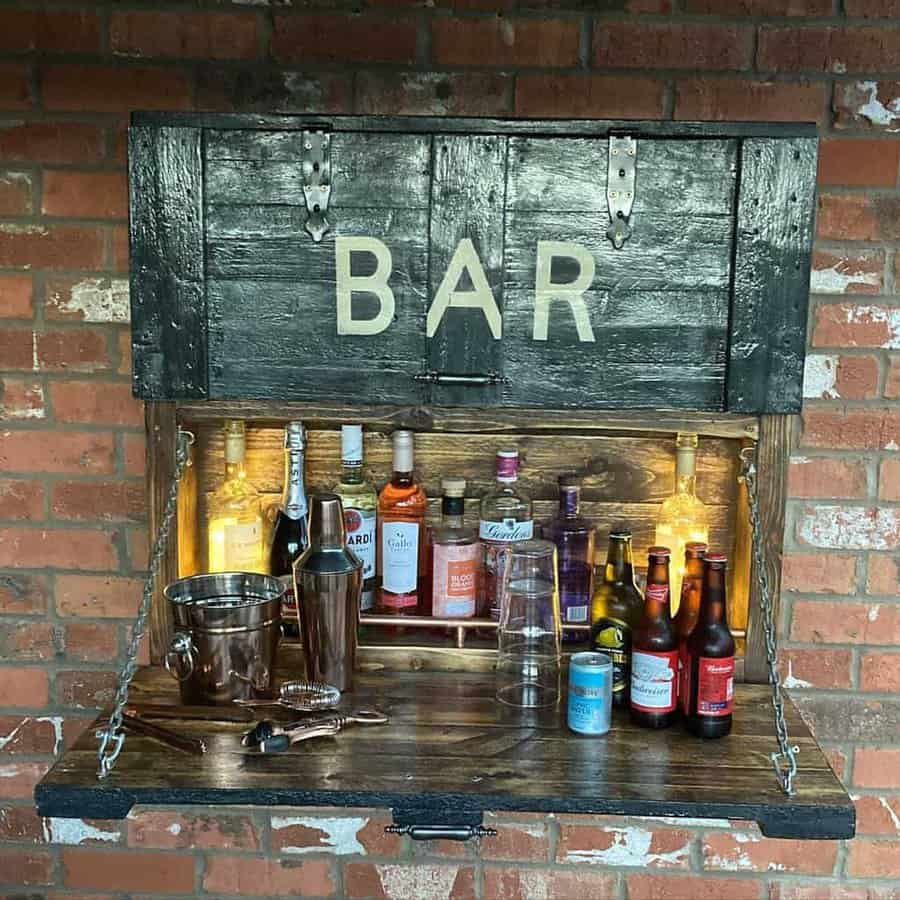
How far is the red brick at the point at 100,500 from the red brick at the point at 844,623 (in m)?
0.98

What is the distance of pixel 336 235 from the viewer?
1.45 meters

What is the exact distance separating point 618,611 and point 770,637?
277 millimetres

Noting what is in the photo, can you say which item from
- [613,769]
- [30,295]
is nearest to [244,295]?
[30,295]

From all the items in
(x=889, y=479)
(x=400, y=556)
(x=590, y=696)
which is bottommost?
(x=590, y=696)

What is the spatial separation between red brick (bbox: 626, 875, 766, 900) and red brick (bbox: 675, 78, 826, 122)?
1.15 meters

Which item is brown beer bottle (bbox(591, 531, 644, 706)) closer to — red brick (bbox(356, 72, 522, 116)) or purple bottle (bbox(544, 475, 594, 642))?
purple bottle (bbox(544, 475, 594, 642))

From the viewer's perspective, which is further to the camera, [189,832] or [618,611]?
[189,832]

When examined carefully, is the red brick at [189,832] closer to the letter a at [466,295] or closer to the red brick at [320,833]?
the red brick at [320,833]

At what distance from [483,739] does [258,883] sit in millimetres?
670

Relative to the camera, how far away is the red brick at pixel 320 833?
1.76m

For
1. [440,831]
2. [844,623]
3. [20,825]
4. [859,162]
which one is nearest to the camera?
[440,831]

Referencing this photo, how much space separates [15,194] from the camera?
157cm

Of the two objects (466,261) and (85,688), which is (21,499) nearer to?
(85,688)

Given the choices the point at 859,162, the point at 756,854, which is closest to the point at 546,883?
the point at 756,854
